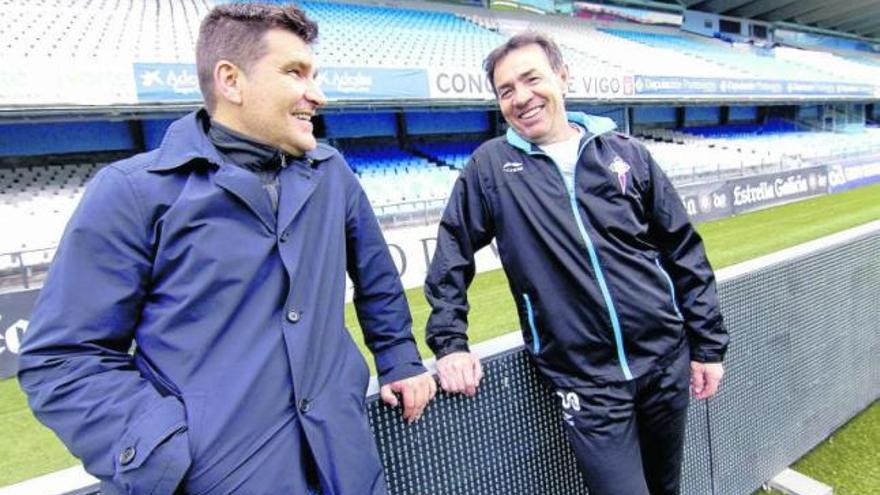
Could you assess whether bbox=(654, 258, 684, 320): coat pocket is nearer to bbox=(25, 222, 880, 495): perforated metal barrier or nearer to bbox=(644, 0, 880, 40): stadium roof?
bbox=(25, 222, 880, 495): perforated metal barrier

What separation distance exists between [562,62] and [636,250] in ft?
2.00

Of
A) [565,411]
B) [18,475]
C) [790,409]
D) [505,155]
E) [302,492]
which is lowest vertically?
[18,475]

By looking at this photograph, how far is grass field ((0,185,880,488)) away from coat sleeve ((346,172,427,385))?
7.95ft

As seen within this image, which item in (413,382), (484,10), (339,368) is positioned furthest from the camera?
(484,10)

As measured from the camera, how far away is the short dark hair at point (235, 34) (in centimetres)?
114

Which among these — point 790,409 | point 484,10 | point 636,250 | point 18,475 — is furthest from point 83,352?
point 484,10

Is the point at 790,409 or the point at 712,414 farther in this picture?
the point at 790,409

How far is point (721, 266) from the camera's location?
276 inches

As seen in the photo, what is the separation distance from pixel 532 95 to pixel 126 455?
1307 mm

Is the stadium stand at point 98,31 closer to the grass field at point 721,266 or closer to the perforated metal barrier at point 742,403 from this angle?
the grass field at point 721,266

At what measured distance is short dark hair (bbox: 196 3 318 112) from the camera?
3.73 ft

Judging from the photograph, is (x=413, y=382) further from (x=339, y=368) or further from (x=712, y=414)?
(x=712, y=414)

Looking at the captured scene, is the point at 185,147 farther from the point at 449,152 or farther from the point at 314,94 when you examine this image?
the point at 449,152

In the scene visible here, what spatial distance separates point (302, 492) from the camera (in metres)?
1.08
